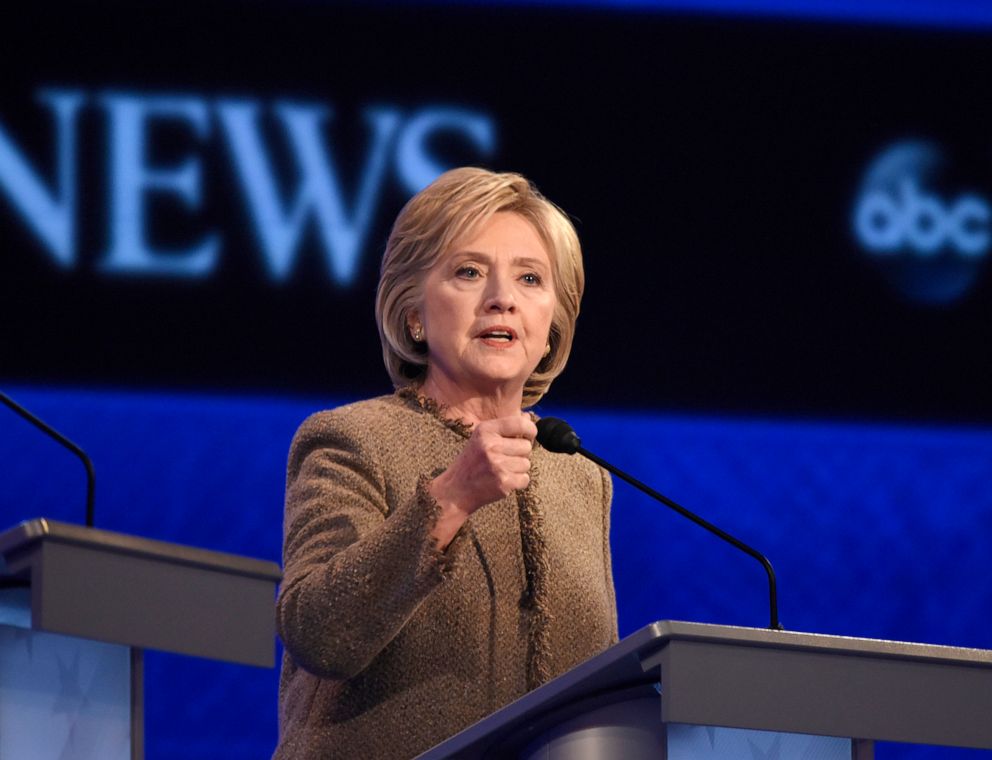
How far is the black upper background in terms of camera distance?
12.7ft

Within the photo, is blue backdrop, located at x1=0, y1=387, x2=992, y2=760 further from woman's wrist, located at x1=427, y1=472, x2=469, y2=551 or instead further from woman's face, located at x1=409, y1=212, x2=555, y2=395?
woman's wrist, located at x1=427, y1=472, x2=469, y2=551

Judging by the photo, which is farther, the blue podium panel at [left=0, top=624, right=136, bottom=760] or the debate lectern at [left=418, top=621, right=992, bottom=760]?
the blue podium panel at [left=0, top=624, right=136, bottom=760]

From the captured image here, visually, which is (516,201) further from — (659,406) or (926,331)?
(926,331)

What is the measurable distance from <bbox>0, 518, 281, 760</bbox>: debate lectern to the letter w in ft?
7.11

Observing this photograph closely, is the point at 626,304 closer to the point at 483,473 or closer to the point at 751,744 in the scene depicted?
the point at 483,473

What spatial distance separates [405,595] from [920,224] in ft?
8.76

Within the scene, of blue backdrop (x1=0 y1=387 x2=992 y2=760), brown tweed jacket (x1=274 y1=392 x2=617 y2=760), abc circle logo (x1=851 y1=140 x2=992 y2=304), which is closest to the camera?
brown tweed jacket (x1=274 y1=392 x2=617 y2=760)

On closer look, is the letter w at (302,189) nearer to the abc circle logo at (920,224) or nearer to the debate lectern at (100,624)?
the abc circle logo at (920,224)

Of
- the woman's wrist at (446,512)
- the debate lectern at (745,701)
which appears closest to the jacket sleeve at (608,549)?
the woman's wrist at (446,512)

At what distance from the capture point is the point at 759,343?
406 cm

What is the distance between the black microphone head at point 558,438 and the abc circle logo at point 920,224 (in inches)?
90.3

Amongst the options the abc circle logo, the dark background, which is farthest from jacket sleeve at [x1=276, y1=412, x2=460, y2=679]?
the abc circle logo

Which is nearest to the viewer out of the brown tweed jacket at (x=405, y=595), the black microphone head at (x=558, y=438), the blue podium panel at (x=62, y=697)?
the blue podium panel at (x=62, y=697)

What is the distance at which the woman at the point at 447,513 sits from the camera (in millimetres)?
1865
